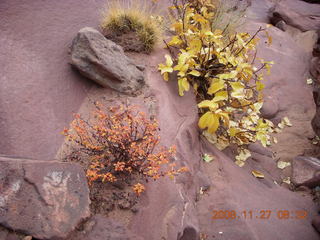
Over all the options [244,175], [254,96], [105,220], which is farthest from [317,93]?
[105,220]

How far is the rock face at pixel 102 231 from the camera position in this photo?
1.61m

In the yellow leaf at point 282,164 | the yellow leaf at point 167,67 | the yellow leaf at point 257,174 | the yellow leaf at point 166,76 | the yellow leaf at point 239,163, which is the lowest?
the yellow leaf at point 282,164

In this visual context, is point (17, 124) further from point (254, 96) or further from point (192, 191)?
point (254, 96)

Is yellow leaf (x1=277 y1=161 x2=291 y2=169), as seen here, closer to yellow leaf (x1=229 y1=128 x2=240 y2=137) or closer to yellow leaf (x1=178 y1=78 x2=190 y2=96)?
yellow leaf (x1=229 y1=128 x2=240 y2=137)

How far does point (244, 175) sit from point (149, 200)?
1428 mm

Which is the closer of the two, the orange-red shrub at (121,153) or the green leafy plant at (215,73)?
the orange-red shrub at (121,153)

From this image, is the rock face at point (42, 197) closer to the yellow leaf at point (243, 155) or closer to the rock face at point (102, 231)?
the rock face at point (102, 231)

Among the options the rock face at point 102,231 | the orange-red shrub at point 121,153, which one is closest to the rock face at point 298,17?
the orange-red shrub at point 121,153

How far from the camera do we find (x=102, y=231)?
1656 millimetres

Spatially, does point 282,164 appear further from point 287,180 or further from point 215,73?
point 215,73

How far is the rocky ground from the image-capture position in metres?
1.63

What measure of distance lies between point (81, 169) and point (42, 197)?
0.31 meters
